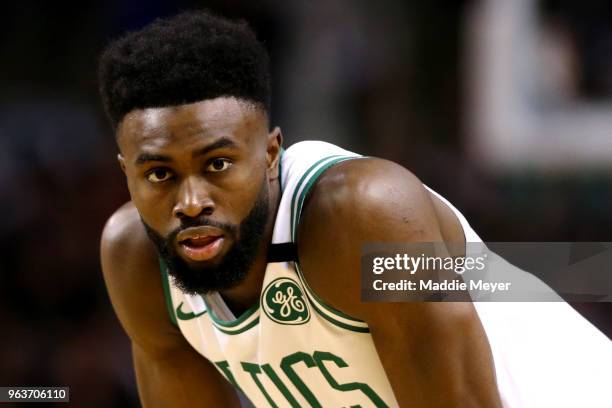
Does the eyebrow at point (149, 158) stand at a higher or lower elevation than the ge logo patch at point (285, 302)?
higher

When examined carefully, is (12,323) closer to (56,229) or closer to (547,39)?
(56,229)

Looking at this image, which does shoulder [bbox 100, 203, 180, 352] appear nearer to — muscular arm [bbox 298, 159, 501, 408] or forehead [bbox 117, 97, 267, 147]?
forehead [bbox 117, 97, 267, 147]

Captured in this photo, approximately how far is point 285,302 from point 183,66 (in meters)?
0.58

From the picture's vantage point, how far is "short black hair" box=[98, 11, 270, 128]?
2320 mm

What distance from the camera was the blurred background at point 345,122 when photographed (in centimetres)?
419

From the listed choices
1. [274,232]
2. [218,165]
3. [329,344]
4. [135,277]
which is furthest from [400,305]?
[135,277]

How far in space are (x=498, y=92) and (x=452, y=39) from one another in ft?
2.40

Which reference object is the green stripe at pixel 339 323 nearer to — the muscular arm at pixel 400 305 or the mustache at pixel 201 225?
the muscular arm at pixel 400 305

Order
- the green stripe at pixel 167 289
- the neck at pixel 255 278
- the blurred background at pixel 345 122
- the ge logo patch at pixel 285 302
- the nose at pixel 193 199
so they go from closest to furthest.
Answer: the nose at pixel 193 199
the ge logo patch at pixel 285 302
the neck at pixel 255 278
the green stripe at pixel 167 289
the blurred background at pixel 345 122

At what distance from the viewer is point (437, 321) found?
6.95 ft

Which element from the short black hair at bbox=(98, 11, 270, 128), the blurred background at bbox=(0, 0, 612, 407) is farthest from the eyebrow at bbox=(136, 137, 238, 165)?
the blurred background at bbox=(0, 0, 612, 407)

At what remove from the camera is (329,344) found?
7.79 feet

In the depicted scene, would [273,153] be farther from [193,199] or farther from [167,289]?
[167,289]

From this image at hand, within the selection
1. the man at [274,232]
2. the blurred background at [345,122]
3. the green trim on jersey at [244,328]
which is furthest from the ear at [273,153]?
the blurred background at [345,122]
